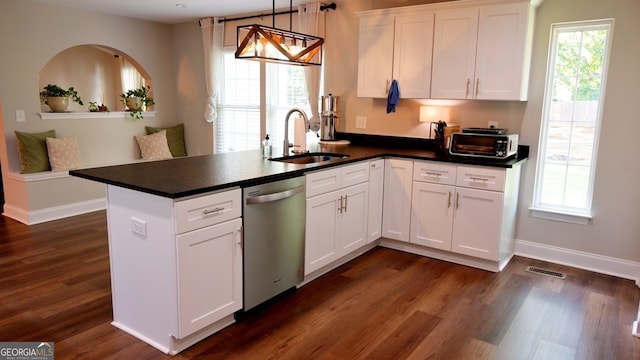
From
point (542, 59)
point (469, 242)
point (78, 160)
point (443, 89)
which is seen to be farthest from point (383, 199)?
point (78, 160)

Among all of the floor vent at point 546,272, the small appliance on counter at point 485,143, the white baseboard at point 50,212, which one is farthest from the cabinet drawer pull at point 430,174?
the white baseboard at point 50,212

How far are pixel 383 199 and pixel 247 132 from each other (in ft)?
8.20

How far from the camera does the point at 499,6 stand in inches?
143

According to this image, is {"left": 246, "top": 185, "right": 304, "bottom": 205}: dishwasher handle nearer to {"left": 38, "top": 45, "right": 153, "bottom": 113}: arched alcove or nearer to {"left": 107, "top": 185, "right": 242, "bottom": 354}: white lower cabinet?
{"left": 107, "top": 185, "right": 242, "bottom": 354}: white lower cabinet

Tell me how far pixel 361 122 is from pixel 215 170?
7.63 ft

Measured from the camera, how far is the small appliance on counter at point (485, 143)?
3.60 m

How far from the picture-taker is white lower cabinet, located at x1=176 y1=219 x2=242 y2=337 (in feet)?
7.75

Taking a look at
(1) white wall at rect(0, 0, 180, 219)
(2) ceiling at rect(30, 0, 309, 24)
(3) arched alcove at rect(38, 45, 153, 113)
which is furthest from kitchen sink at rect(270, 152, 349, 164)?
(3) arched alcove at rect(38, 45, 153, 113)

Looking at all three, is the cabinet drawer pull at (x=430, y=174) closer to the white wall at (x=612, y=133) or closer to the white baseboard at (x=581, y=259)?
the white wall at (x=612, y=133)

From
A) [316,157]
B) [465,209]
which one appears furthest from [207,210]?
[465,209]

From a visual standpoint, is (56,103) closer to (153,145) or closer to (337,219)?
(153,145)

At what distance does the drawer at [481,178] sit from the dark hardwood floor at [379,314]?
2.36 feet

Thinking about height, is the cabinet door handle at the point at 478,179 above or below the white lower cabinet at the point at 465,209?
above

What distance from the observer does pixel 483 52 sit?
3729 millimetres
